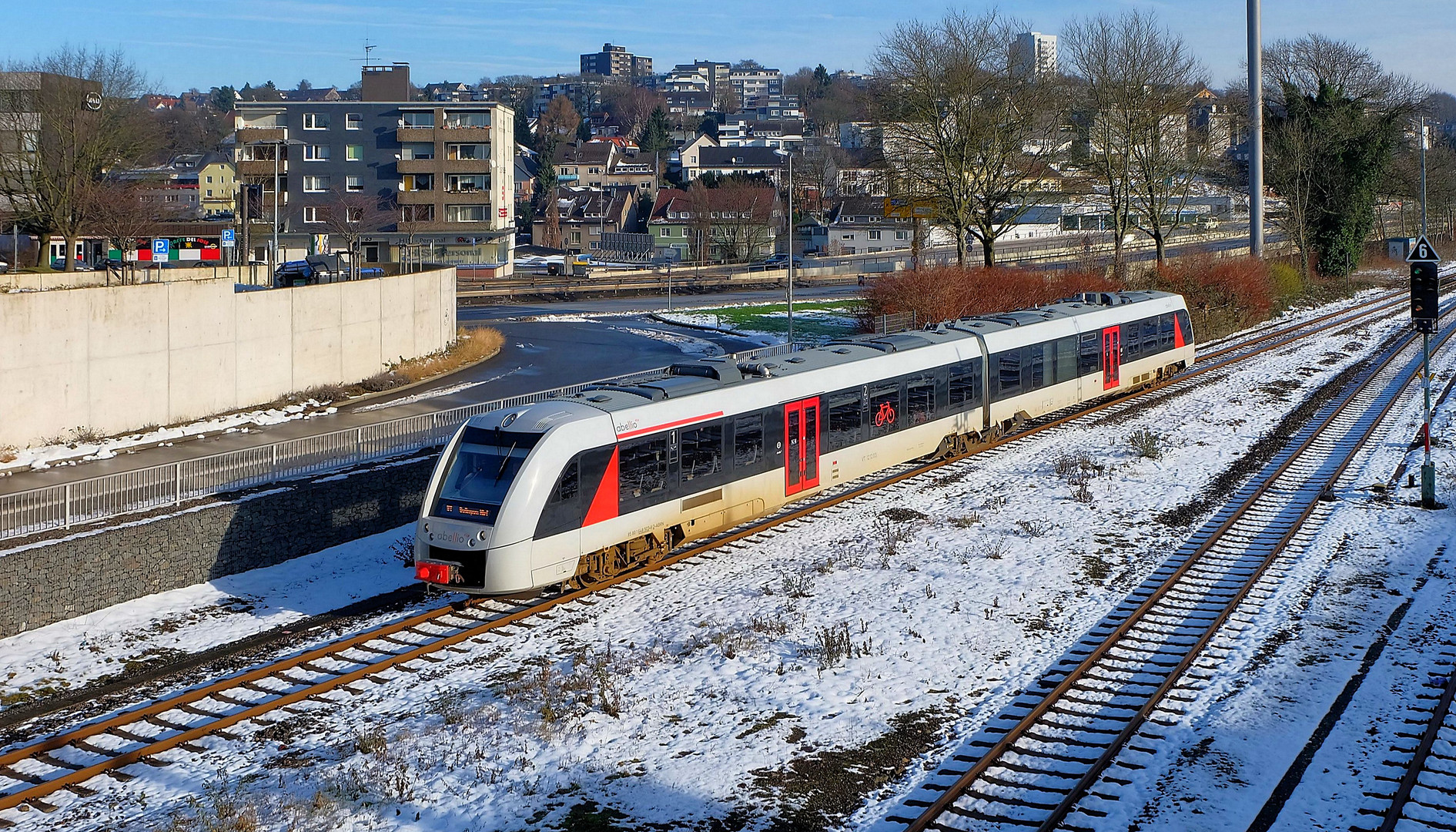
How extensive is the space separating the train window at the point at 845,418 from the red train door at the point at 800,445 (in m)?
0.46

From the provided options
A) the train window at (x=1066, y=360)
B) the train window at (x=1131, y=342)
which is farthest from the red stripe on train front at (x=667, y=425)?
the train window at (x=1131, y=342)

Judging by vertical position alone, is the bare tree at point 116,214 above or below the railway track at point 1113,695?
above

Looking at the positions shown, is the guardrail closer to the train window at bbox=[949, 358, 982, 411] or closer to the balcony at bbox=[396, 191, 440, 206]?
the train window at bbox=[949, 358, 982, 411]

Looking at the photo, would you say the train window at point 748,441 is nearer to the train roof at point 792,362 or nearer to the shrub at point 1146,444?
the train roof at point 792,362

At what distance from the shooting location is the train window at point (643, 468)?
58.6 ft

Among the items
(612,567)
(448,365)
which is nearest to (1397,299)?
(448,365)

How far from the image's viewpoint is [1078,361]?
99.0 feet

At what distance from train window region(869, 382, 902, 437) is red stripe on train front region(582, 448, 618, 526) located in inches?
268

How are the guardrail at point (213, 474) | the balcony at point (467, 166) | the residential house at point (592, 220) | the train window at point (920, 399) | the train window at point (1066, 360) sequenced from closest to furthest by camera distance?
the guardrail at point (213, 474) → the train window at point (920, 399) → the train window at point (1066, 360) → the balcony at point (467, 166) → the residential house at point (592, 220)

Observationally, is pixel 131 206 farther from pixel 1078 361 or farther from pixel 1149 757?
pixel 1149 757

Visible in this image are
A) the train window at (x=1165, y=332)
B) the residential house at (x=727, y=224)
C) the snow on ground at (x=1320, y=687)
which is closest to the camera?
the snow on ground at (x=1320, y=687)

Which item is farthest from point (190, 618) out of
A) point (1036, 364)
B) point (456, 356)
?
point (456, 356)

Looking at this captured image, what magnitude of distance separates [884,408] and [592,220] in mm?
105714

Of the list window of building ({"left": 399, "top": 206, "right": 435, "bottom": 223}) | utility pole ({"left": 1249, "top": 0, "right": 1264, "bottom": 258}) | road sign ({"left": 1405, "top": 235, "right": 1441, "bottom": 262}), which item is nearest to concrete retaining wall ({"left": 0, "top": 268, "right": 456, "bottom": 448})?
road sign ({"left": 1405, "top": 235, "right": 1441, "bottom": 262})
